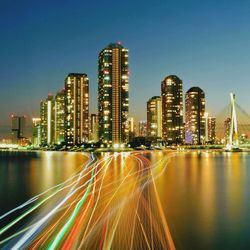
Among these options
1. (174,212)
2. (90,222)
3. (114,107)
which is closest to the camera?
(90,222)

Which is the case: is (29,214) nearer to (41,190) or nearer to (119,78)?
(41,190)

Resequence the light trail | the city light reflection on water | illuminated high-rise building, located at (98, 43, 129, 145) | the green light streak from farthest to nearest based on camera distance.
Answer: illuminated high-rise building, located at (98, 43, 129, 145), the city light reflection on water, the light trail, the green light streak

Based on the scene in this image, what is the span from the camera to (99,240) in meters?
9.55

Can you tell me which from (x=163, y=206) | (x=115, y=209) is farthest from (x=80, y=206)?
(x=163, y=206)

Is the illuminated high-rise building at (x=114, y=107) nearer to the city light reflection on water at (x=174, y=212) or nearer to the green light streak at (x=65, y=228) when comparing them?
the city light reflection on water at (x=174, y=212)

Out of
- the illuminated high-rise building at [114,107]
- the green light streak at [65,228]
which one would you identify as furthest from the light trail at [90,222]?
the illuminated high-rise building at [114,107]

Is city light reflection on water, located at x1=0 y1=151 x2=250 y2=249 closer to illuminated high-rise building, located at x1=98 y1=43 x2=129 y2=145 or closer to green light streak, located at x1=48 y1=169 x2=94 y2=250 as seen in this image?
green light streak, located at x1=48 y1=169 x2=94 y2=250

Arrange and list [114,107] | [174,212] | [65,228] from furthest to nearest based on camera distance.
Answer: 1. [114,107]
2. [174,212]
3. [65,228]

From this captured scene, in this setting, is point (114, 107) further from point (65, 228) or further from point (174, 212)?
point (65, 228)

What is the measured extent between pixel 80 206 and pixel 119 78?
186m

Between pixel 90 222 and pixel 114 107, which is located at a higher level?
pixel 114 107

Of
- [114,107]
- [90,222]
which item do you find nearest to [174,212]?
[90,222]

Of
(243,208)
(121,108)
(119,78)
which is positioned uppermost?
(119,78)

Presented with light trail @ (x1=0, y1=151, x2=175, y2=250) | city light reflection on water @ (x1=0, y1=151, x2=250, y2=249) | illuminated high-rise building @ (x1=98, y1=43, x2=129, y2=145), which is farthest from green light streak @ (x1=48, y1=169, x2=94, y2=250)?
illuminated high-rise building @ (x1=98, y1=43, x2=129, y2=145)
